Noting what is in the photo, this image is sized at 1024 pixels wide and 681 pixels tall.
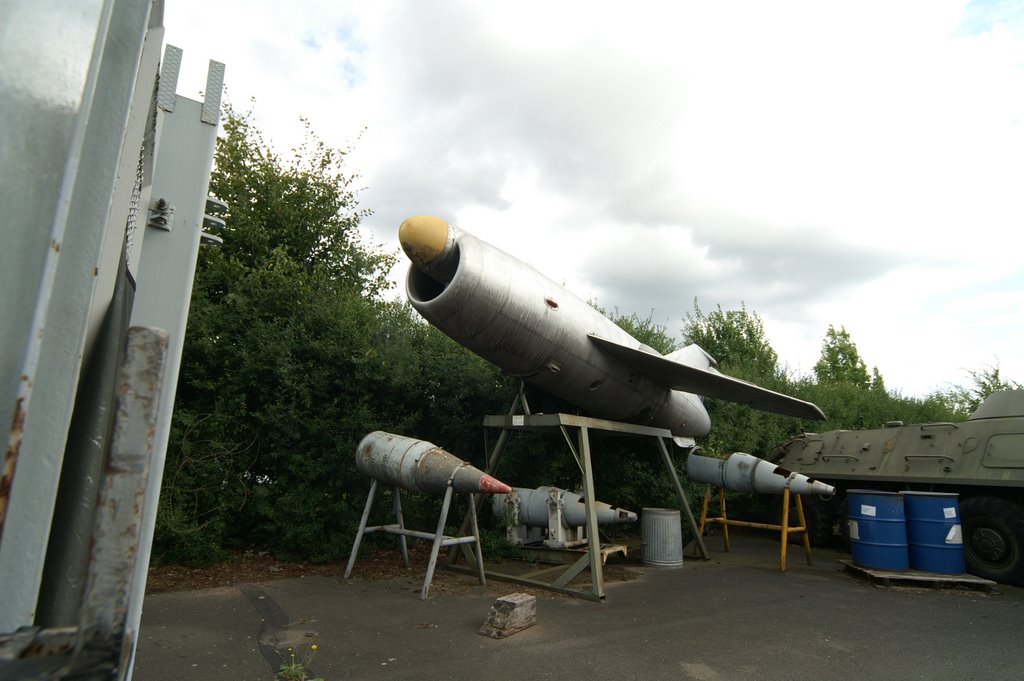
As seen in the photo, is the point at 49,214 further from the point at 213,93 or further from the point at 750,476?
the point at 750,476

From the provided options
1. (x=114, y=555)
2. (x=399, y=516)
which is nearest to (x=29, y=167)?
(x=114, y=555)

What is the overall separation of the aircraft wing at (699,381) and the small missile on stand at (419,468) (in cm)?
205

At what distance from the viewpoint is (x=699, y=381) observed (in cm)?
718

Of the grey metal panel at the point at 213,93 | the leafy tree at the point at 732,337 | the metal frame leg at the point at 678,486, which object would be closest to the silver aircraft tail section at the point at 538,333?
the metal frame leg at the point at 678,486

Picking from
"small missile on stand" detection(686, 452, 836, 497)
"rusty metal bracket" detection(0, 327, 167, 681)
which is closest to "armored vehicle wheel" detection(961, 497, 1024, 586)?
"small missile on stand" detection(686, 452, 836, 497)

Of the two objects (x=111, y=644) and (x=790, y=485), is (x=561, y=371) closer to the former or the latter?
(x=790, y=485)

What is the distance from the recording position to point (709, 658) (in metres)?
4.24

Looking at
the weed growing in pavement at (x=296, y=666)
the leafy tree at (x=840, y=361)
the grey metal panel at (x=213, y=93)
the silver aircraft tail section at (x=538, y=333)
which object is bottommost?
the weed growing in pavement at (x=296, y=666)

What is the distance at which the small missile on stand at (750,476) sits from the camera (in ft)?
26.2

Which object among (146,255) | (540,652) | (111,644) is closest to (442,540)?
(540,652)

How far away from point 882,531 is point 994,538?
4.89ft

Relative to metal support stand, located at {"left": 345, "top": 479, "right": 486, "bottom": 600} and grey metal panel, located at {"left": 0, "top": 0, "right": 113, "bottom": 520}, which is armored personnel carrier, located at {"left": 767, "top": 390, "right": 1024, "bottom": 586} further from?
grey metal panel, located at {"left": 0, "top": 0, "right": 113, "bottom": 520}

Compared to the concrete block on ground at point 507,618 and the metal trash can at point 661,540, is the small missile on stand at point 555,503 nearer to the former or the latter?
the metal trash can at point 661,540

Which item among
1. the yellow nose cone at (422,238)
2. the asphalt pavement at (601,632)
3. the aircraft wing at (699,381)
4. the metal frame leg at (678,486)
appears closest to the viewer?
the asphalt pavement at (601,632)
